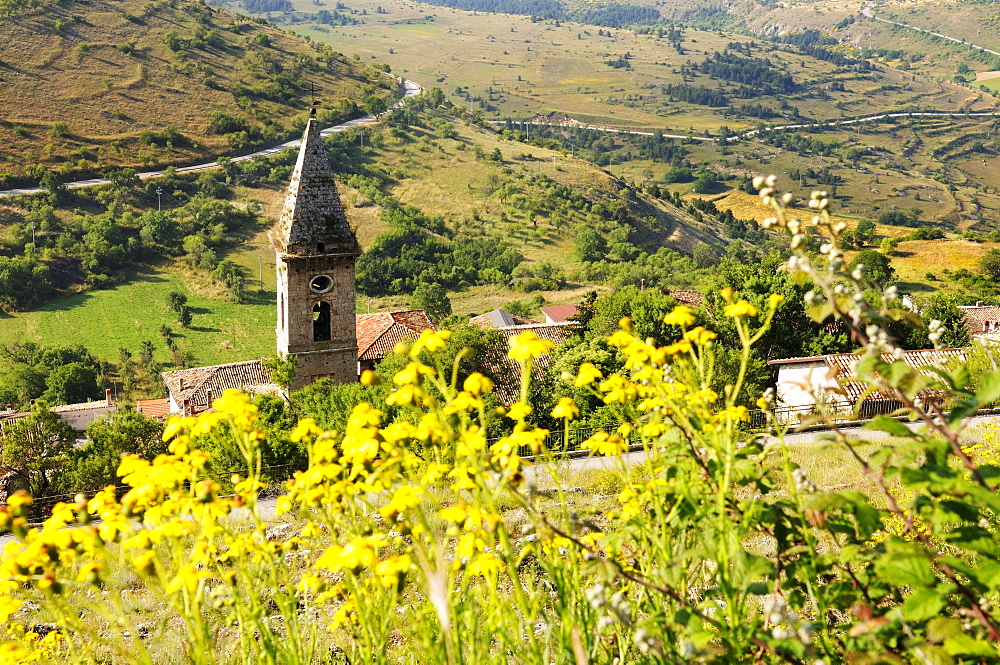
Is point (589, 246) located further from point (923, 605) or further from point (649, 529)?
point (923, 605)

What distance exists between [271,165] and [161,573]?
9976 cm

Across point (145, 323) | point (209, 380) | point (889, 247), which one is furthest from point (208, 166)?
point (889, 247)

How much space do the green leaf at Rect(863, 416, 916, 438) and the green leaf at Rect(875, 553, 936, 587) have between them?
17.6 inches

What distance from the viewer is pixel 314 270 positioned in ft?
87.8

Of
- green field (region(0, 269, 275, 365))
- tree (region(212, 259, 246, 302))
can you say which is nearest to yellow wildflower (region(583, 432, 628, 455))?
green field (region(0, 269, 275, 365))

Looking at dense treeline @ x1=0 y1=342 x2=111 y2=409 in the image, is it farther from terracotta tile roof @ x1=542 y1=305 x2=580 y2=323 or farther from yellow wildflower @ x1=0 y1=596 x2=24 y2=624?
yellow wildflower @ x1=0 y1=596 x2=24 y2=624

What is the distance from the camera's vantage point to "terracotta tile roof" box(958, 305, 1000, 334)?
4251 cm

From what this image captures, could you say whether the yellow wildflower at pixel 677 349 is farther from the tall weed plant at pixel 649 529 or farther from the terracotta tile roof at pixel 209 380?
the terracotta tile roof at pixel 209 380

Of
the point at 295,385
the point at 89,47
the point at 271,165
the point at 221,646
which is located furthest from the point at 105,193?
the point at 221,646

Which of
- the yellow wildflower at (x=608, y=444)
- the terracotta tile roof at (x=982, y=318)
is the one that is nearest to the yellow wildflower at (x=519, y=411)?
the yellow wildflower at (x=608, y=444)

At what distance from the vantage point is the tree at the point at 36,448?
893 inches

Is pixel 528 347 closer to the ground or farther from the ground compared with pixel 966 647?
farther from the ground

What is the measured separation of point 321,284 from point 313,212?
7.25 feet

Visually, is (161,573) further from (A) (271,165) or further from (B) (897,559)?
(A) (271,165)
